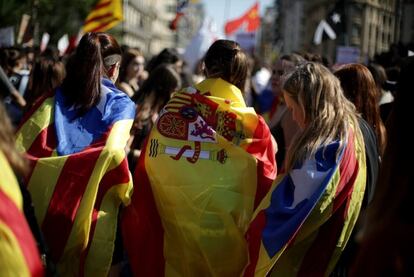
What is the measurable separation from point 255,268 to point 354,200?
65cm

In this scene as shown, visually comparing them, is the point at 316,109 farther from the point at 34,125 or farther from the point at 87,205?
the point at 34,125

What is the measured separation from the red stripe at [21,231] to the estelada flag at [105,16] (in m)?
9.63

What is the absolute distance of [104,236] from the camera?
13.6 feet

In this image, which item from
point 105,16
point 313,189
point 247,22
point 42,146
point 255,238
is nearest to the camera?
point 313,189

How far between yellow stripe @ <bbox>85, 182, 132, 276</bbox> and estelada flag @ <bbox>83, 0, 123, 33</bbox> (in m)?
7.93

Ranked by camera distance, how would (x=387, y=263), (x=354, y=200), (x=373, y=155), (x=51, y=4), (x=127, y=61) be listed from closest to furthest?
(x=387, y=263)
(x=354, y=200)
(x=373, y=155)
(x=127, y=61)
(x=51, y=4)

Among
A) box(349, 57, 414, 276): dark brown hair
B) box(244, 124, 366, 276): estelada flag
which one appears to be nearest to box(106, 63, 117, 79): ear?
box(244, 124, 366, 276): estelada flag

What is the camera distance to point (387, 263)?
198 cm

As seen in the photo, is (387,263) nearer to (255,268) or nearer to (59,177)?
(255,268)

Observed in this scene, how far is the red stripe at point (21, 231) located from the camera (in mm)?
2328

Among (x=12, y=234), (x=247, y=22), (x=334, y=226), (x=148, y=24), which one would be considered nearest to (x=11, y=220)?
(x=12, y=234)

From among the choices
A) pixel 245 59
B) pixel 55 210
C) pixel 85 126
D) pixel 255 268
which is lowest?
pixel 255 268

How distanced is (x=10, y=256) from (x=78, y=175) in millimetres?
1615

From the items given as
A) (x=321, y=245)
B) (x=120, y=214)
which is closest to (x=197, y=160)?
(x=120, y=214)
